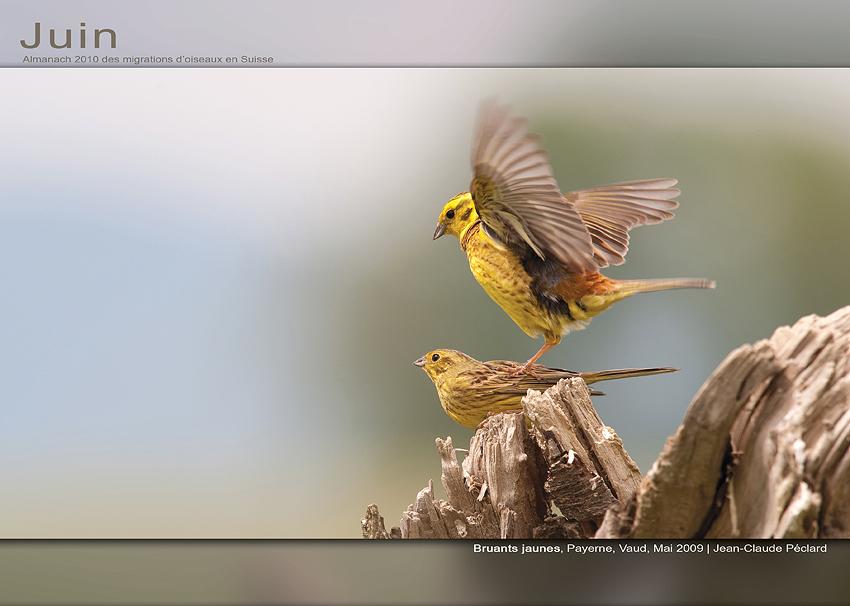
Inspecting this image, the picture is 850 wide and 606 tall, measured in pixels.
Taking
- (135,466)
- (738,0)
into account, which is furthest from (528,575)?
(738,0)

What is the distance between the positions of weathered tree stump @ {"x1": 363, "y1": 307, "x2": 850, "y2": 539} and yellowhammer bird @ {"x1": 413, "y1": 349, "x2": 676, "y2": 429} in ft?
0.16

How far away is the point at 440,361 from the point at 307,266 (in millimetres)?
413

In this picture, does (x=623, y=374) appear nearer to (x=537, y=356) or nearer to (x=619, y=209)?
(x=537, y=356)

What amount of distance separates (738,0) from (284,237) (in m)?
1.30

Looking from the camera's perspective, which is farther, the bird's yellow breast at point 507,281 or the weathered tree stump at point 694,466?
the bird's yellow breast at point 507,281

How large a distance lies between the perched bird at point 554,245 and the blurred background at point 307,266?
0.12ft

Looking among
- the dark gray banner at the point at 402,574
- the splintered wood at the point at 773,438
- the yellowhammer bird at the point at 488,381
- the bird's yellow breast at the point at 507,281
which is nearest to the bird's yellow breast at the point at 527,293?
the bird's yellow breast at the point at 507,281

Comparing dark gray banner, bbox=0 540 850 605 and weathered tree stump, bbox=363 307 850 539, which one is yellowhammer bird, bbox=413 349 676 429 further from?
dark gray banner, bbox=0 540 850 605

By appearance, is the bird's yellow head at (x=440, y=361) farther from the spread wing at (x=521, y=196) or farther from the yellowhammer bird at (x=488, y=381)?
the spread wing at (x=521, y=196)

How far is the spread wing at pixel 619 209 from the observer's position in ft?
6.49

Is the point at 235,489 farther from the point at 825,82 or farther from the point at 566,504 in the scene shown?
the point at 825,82

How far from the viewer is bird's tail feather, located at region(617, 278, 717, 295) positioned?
1967 millimetres

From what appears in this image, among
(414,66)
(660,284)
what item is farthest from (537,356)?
(414,66)

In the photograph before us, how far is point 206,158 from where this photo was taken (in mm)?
2023
